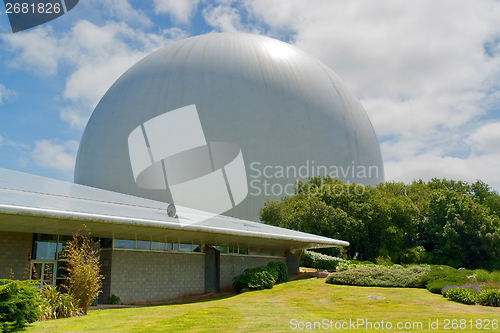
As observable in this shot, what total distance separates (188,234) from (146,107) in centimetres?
2505

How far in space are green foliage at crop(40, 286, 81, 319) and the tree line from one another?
20851 millimetres

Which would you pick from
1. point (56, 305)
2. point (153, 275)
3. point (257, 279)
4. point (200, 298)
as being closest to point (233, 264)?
point (257, 279)

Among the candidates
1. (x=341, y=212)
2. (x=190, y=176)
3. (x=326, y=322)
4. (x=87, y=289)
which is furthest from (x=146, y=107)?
(x=326, y=322)

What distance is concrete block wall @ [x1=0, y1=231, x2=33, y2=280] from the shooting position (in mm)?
14263

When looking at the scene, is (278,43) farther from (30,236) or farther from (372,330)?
(372,330)

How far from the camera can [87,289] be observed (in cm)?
1176

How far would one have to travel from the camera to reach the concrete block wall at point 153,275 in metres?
17.0

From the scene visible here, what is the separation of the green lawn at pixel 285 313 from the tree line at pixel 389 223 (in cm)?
1228

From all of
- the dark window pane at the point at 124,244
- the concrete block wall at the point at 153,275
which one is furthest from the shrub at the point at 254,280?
the dark window pane at the point at 124,244

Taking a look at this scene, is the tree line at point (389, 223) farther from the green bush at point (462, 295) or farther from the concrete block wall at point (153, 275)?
the green bush at point (462, 295)

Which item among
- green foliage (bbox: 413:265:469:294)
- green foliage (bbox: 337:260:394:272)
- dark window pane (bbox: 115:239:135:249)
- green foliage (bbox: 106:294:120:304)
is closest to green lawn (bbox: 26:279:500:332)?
green foliage (bbox: 413:265:469:294)

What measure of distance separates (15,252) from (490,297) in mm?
16364

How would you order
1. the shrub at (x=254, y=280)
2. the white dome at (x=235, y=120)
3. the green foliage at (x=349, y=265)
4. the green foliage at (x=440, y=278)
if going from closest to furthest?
1. the green foliage at (x=440, y=278)
2. the shrub at (x=254, y=280)
3. the green foliage at (x=349, y=265)
4. the white dome at (x=235, y=120)

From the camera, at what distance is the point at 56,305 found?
11.2 meters
